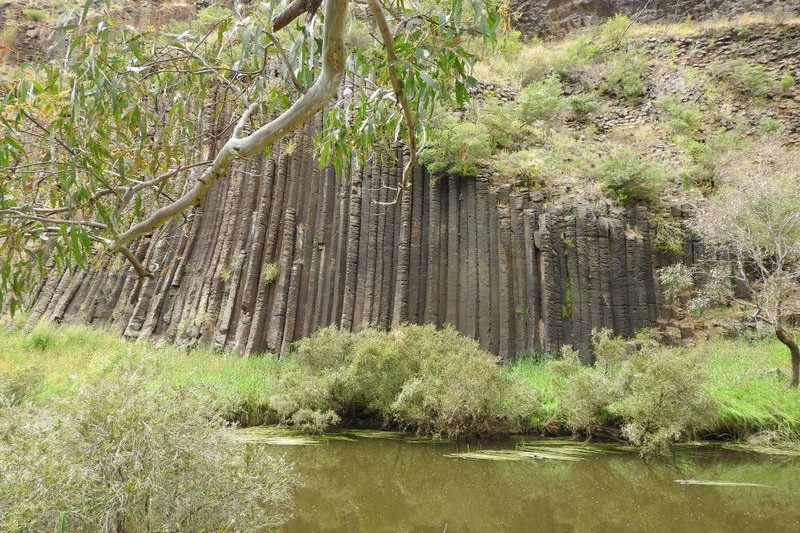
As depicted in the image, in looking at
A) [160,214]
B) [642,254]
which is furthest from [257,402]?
[642,254]

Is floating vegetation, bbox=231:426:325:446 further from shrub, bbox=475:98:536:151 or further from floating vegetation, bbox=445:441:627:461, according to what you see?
shrub, bbox=475:98:536:151

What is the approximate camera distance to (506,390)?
784 cm

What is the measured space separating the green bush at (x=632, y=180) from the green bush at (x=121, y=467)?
10.7 m

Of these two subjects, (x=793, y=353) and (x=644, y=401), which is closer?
(x=644, y=401)

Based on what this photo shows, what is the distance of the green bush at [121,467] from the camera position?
2859 mm

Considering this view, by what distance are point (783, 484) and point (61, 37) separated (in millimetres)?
7149

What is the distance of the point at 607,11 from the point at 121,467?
24.2 m

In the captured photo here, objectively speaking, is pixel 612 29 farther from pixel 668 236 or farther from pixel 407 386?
pixel 407 386

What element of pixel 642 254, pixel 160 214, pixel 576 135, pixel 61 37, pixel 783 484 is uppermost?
pixel 576 135

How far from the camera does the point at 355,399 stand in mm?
8484

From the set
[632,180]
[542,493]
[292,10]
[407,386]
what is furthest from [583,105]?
[292,10]

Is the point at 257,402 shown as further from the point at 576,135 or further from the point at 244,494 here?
the point at 576,135

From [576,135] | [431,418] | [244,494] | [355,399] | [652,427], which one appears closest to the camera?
[244,494]

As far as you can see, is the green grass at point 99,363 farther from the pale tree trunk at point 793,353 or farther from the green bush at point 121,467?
the pale tree trunk at point 793,353
